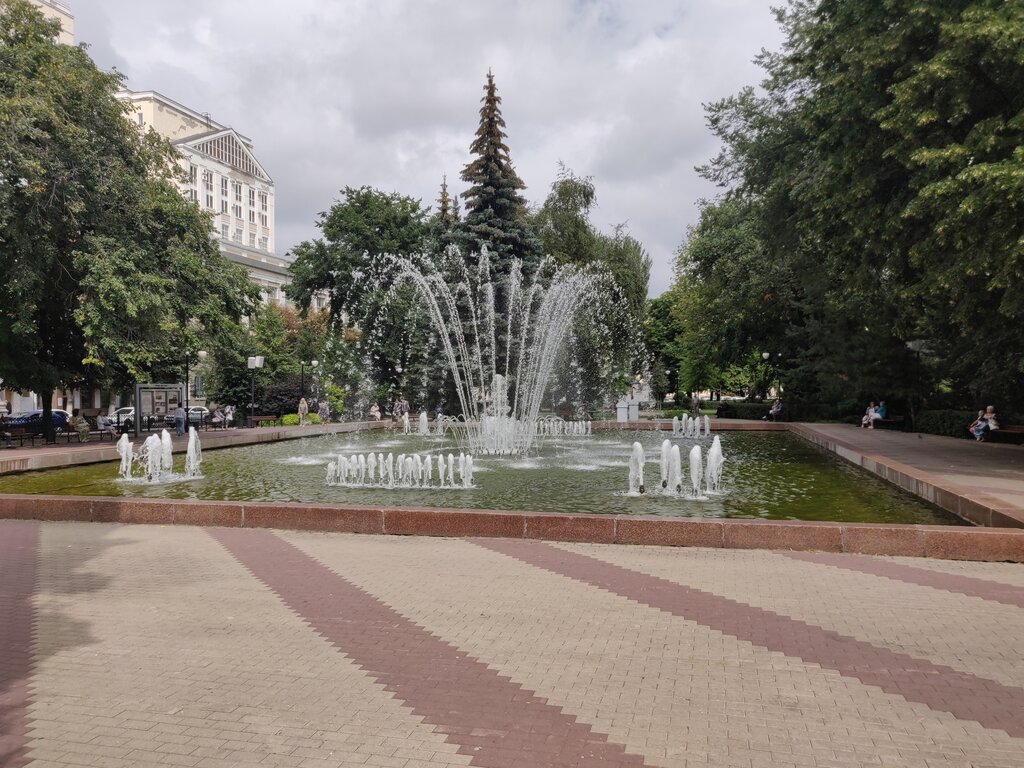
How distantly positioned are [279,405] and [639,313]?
21.4 m

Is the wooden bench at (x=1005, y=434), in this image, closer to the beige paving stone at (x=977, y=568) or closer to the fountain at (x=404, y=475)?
the beige paving stone at (x=977, y=568)

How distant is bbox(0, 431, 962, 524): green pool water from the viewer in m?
11.0

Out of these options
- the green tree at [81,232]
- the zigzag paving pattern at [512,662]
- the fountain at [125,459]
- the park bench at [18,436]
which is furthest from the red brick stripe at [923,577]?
the park bench at [18,436]

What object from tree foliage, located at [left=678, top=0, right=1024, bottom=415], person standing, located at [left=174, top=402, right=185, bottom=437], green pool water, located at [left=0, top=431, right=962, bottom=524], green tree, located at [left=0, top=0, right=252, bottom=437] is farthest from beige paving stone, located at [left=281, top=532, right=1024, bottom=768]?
person standing, located at [left=174, top=402, right=185, bottom=437]

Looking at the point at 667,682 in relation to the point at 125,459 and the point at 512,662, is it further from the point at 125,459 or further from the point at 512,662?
the point at 125,459

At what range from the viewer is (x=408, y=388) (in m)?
37.2

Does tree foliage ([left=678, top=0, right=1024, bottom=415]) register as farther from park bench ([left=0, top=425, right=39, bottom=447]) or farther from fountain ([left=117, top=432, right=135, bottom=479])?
park bench ([left=0, top=425, right=39, bottom=447])

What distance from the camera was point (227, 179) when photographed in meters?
90.4

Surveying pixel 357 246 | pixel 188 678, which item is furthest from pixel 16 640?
pixel 357 246

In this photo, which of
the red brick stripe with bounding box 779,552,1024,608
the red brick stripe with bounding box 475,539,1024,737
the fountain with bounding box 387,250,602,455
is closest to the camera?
the red brick stripe with bounding box 475,539,1024,737

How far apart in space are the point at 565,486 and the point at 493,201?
22.3 m

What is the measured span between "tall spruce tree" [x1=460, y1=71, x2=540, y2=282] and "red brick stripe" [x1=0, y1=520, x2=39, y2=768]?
24.7 m

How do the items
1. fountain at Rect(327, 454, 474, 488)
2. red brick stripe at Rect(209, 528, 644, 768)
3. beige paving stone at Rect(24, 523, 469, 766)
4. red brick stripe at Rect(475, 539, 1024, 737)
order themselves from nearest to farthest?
red brick stripe at Rect(209, 528, 644, 768), beige paving stone at Rect(24, 523, 469, 766), red brick stripe at Rect(475, 539, 1024, 737), fountain at Rect(327, 454, 474, 488)

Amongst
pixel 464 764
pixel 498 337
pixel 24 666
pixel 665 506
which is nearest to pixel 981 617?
pixel 464 764
